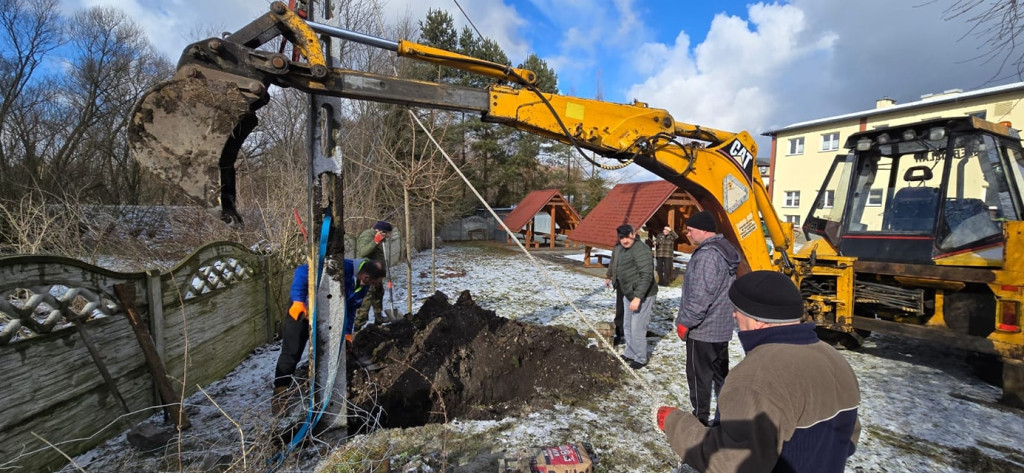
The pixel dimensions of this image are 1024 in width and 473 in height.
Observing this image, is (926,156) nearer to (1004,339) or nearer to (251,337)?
(1004,339)

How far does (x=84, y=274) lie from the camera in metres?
3.15

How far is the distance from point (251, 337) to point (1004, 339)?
27.9ft

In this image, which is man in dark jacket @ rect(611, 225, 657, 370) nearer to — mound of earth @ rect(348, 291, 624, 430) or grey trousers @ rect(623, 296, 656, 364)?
grey trousers @ rect(623, 296, 656, 364)

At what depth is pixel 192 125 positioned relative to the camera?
2.56 meters

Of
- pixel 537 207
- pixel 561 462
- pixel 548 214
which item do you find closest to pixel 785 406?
pixel 561 462

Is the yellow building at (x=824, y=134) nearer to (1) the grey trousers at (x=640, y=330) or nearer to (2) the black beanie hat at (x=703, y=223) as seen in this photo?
(1) the grey trousers at (x=640, y=330)

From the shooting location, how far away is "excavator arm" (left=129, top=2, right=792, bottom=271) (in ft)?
8.32

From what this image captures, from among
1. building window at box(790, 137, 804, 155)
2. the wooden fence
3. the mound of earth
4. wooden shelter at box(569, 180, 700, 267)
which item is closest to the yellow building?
building window at box(790, 137, 804, 155)

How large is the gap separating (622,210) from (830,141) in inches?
767

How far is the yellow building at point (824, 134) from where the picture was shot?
19547 millimetres

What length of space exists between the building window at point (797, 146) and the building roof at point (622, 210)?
17971 mm

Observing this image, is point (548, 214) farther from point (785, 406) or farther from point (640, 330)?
point (785, 406)

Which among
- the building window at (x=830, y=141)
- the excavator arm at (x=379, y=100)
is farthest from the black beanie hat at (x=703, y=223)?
the building window at (x=830, y=141)

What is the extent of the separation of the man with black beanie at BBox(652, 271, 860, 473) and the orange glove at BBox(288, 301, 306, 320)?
356 centimetres
